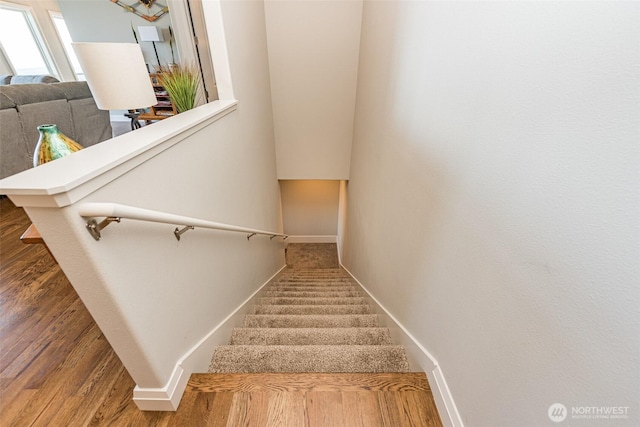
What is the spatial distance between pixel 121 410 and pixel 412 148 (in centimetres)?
177

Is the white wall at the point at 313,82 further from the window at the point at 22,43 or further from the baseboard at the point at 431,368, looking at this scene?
the window at the point at 22,43

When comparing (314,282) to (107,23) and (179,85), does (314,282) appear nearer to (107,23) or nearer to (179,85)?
(179,85)

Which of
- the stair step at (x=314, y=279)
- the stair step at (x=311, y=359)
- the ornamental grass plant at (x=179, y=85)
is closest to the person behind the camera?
the stair step at (x=311, y=359)

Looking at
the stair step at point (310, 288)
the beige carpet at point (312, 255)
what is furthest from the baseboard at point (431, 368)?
the beige carpet at point (312, 255)

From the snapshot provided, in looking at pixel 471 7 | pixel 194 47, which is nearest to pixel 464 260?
pixel 471 7

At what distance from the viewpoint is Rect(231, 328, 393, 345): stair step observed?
1.58 metres

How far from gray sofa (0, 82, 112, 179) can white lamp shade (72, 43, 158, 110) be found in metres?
2.38

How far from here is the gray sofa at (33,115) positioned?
2.47 meters

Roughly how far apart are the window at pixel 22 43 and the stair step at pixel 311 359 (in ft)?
26.6

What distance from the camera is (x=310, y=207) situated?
541cm

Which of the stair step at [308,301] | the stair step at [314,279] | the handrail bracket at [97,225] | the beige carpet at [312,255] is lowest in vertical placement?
the beige carpet at [312,255]

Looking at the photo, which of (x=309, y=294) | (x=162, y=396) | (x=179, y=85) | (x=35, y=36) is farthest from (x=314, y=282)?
(x=35, y=36)

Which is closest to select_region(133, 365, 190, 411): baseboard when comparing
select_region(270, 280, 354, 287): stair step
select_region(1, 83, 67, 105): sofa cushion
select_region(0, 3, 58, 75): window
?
select_region(270, 280, 354, 287): stair step

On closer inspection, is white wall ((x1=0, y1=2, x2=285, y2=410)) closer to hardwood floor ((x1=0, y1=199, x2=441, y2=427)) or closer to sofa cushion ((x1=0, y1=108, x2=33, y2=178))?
hardwood floor ((x1=0, y1=199, x2=441, y2=427))
